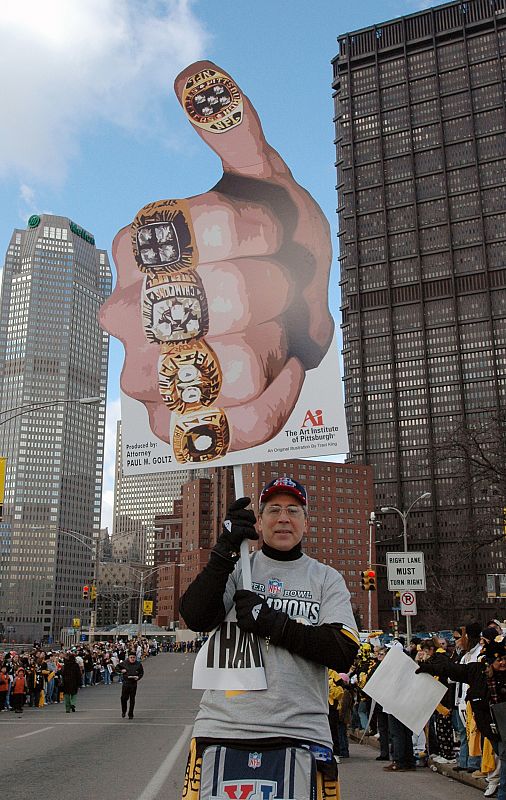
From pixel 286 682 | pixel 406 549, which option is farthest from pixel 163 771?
pixel 406 549

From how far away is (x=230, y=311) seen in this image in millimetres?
4770

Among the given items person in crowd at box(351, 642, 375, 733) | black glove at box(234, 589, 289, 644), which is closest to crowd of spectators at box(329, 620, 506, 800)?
person in crowd at box(351, 642, 375, 733)

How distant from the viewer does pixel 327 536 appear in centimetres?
17675

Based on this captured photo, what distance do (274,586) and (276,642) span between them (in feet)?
1.10

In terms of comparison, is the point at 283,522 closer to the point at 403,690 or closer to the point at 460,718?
the point at 403,690

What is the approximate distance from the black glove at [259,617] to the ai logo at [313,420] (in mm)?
1488

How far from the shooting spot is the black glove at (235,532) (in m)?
3.39

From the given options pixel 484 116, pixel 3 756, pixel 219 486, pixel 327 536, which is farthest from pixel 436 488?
pixel 3 756

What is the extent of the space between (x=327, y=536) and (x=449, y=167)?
281 ft

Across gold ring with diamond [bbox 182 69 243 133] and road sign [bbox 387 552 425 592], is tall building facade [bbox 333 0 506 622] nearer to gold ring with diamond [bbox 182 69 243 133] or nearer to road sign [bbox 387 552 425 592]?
road sign [bbox 387 552 425 592]

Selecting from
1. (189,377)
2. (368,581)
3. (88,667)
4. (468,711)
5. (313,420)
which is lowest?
(88,667)

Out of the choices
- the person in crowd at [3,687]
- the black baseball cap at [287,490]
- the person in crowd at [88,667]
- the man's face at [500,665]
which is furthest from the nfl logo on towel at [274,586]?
the person in crowd at [88,667]

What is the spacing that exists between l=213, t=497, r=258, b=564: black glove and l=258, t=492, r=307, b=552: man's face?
105 mm

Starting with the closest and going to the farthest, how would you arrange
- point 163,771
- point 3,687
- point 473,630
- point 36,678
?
1. point 163,771
2. point 473,630
3. point 3,687
4. point 36,678
